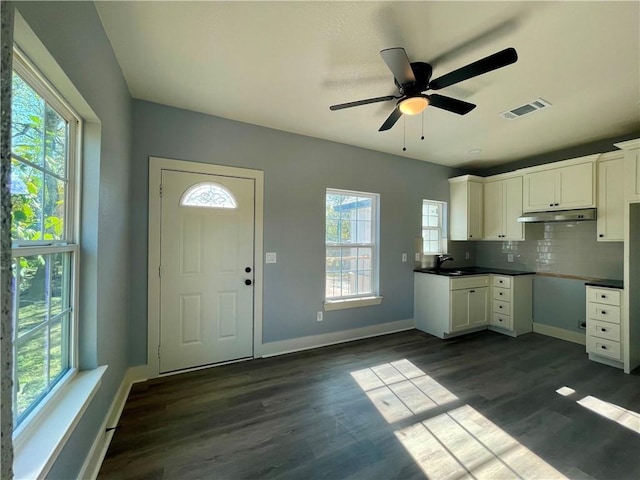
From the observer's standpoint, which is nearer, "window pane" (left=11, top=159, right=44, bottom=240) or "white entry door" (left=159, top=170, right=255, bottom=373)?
"window pane" (left=11, top=159, right=44, bottom=240)

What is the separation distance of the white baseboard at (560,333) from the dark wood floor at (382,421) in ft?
2.44

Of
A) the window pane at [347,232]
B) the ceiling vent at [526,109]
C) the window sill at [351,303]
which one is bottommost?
the window sill at [351,303]

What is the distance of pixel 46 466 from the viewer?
3.20 ft

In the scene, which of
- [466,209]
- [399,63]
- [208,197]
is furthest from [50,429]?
[466,209]

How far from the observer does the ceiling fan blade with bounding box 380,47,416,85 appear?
5.02 feet

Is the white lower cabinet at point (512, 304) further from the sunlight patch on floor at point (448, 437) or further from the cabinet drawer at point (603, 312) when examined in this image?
the sunlight patch on floor at point (448, 437)

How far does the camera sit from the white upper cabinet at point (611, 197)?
9.97 ft

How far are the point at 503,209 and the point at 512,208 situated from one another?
0.14m

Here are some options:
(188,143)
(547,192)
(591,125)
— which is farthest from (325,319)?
(591,125)

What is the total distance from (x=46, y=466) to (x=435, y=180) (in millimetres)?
4882

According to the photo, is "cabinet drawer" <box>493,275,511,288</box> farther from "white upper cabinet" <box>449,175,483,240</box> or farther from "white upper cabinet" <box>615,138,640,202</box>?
"white upper cabinet" <box>615,138,640,202</box>

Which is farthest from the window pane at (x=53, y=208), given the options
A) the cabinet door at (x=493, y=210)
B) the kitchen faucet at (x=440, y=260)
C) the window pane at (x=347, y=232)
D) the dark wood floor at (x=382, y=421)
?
the cabinet door at (x=493, y=210)

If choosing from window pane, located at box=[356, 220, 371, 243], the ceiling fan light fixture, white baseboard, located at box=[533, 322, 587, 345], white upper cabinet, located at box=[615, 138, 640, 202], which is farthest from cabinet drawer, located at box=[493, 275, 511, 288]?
the ceiling fan light fixture

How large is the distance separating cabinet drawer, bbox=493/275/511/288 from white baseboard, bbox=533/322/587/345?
0.82 m
